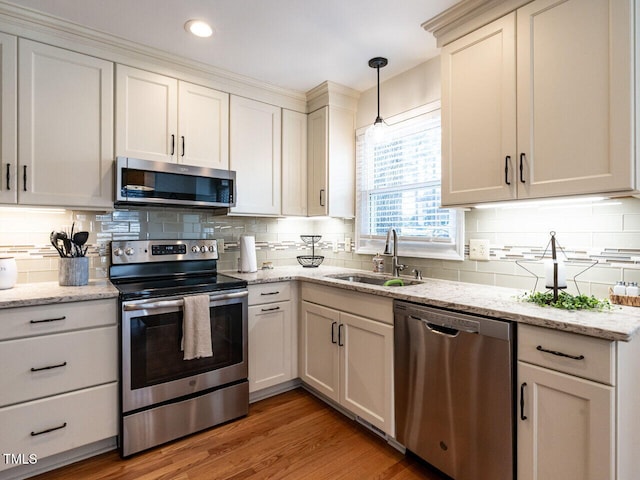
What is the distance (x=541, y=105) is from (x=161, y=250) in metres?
2.46

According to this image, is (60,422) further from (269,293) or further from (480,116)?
(480,116)

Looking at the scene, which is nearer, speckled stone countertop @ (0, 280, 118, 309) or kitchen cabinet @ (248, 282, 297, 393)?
speckled stone countertop @ (0, 280, 118, 309)

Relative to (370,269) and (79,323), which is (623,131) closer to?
(370,269)

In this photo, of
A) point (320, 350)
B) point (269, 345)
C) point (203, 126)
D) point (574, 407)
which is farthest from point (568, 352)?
point (203, 126)

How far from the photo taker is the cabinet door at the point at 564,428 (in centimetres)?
117

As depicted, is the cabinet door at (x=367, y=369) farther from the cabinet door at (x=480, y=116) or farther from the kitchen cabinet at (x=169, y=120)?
the kitchen cabinet at (x=169, y=120)

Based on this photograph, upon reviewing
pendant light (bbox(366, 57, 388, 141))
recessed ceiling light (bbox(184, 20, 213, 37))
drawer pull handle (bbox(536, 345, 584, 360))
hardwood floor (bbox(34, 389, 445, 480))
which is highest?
recessed ceiling light (bbox(184, 20, 213, 37))

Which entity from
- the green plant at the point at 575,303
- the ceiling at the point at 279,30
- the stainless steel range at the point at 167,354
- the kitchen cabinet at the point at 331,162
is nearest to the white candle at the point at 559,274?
the green plant at the point at 575,303

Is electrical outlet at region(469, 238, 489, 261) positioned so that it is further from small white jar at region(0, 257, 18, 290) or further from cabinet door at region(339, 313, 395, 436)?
small white jar at region(0, 257, 18, 290)

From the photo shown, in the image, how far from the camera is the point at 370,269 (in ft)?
9.52

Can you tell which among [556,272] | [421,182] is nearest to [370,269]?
[421,182]

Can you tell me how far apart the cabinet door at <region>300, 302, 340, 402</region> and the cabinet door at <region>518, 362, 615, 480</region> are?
1.15m

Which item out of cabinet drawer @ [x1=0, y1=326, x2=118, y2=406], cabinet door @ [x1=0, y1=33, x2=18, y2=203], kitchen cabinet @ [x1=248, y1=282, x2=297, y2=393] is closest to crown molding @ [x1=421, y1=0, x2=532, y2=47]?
kitchen cabinet @ [x1=248, y1=282, x2=297, y2=393]

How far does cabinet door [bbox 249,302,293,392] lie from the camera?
Result: 2.43m
